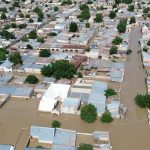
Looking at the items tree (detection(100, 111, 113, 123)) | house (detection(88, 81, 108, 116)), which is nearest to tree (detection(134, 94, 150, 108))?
house (detection(88, 81, 108, 116))

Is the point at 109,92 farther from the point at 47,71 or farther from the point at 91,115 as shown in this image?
the point at 47,71

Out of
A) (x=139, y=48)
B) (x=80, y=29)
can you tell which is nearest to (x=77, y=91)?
(x=139, y=48)

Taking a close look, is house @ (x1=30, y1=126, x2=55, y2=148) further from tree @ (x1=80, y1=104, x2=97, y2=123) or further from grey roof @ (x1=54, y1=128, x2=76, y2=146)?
tree @ (x1=80, y1=104, x2=97, y2=123)

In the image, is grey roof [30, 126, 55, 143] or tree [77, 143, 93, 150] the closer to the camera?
tree [77, 143, 93, 150]

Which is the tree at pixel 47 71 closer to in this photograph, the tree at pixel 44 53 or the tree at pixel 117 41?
the tree at pixel 44 53

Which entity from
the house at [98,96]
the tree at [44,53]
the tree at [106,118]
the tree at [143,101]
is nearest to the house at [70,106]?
the house at [98,96]

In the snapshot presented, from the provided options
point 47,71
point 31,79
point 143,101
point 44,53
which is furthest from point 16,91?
point 143,101
